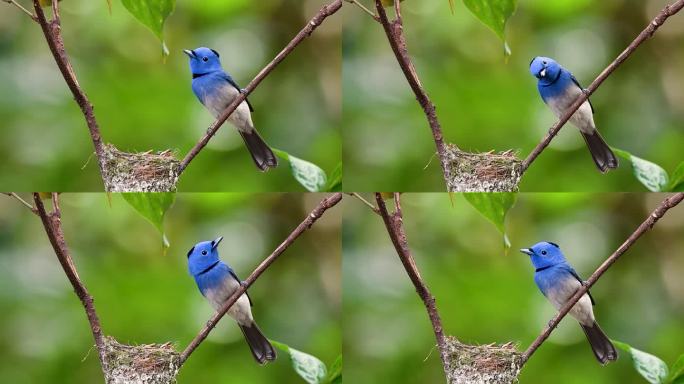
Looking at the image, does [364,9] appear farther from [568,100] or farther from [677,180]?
[677,180]

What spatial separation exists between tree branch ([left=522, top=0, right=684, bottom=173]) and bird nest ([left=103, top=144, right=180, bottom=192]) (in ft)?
4.35

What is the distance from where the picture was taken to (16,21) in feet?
11.6

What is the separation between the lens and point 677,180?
11.7 feet

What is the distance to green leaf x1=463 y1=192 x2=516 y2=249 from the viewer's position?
3533 millimetres

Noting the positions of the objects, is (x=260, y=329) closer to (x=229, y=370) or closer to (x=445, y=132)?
(x=229, y=370)

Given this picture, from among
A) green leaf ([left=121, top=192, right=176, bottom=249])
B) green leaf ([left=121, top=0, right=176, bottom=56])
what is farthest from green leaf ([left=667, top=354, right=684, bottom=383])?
green leaf ([left=121, top=0, right=176, bottom=56])

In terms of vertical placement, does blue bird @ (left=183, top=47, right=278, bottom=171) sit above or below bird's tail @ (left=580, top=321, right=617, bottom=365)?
above

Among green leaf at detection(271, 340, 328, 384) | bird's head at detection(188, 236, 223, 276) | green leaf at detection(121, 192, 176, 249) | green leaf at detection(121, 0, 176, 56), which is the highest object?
green leaf at detection(121, 0, 176, 56)

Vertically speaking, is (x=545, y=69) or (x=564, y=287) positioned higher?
(x=545, y=69)

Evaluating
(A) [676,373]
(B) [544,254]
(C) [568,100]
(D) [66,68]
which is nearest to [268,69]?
(D) [66,68]

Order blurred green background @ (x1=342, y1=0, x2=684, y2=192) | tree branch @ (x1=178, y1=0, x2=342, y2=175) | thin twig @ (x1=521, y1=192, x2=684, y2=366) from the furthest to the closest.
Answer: blurred green background @ (x1=342, y1=0, x2=684, y2=192), tree branch @ (x1=178, y1=0, x2=342, y2=175), thin twig @ (x1=521, y1=192, x2=684, y2=366)

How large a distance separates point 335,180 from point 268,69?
0.49m

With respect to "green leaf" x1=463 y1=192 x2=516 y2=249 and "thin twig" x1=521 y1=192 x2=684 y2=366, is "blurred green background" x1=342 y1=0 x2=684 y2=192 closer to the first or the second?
"green leaf" x1=463 y1=192 x2=516 y2=249

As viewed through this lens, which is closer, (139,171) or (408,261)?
(408,261)
